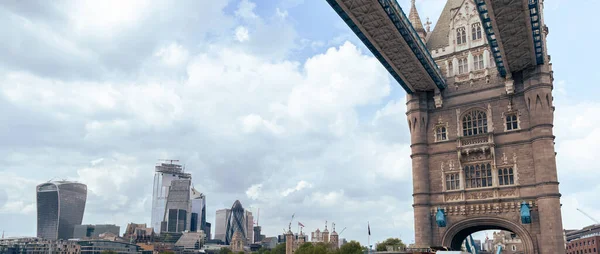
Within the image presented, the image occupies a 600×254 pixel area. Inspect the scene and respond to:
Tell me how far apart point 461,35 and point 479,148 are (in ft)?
45.1

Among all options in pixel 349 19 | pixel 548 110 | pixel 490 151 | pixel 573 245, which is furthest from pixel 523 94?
pixel 573 245

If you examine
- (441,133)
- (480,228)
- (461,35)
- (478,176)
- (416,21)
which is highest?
(416,21)

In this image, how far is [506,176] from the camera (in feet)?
182

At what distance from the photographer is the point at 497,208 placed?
2169 inches

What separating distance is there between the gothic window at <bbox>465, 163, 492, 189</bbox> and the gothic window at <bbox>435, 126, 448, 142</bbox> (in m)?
4.35

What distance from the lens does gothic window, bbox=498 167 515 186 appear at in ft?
181

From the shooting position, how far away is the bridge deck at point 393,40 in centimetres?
4616

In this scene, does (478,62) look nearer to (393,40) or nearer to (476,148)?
(476,148)

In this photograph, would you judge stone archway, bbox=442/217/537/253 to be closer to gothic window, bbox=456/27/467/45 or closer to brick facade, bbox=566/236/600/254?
gothic window, bbox=456/27/467/45

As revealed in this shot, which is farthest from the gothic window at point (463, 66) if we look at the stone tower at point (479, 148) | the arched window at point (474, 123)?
the arched window at point (474, 123)

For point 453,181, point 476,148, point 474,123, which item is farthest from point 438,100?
point 453,181

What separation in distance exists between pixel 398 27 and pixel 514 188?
2047 cm

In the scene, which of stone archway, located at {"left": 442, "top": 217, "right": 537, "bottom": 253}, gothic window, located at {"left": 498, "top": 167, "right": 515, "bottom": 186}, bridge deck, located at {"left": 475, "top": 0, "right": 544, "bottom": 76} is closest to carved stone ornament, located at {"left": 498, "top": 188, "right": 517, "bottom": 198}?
gothic window, located at {"left": 498, "top": 167, "right": 515, "bottom": 186}

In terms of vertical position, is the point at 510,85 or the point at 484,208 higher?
the point at 510,85
